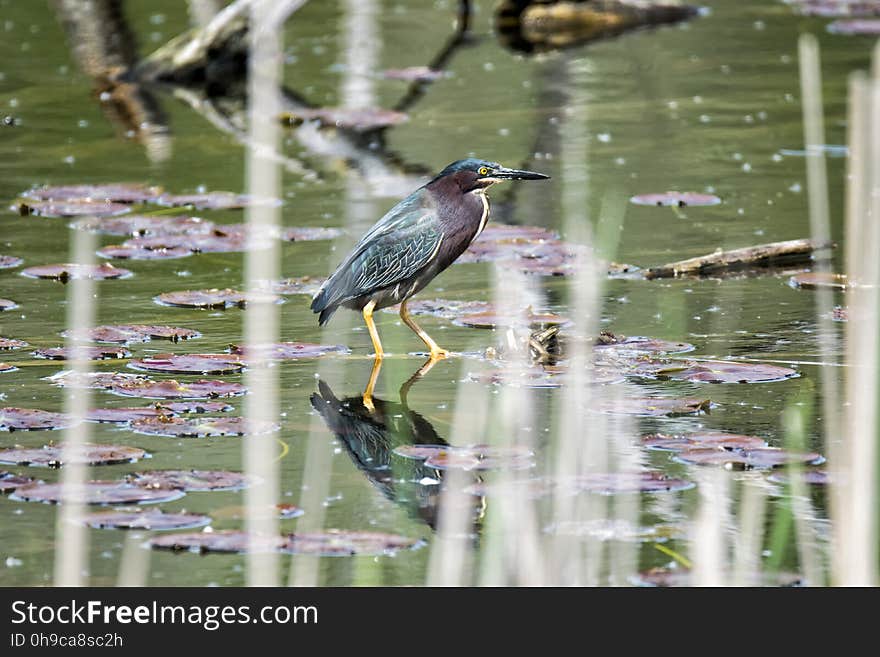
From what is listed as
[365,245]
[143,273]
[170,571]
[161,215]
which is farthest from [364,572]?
[161,215]

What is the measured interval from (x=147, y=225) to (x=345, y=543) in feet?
17.2

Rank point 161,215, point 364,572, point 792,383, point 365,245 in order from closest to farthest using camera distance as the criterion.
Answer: point 364,572 < point 792,383 < point 365,245 < point 161,215

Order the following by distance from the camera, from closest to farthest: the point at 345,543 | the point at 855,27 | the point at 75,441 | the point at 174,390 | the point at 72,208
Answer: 1. the point at 345,543
2. the point at 75,441
3. the point at 174,390
4. the point at 72,208
5. the point at 855,27

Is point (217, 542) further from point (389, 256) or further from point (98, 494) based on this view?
point (389, 256)

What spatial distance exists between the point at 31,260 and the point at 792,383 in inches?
174

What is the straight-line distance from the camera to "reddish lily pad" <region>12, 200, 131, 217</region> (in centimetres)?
1039

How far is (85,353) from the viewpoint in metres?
7.53

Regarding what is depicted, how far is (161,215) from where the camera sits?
10.4m

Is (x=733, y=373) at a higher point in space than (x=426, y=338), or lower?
lower

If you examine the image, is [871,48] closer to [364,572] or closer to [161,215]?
[161,215]

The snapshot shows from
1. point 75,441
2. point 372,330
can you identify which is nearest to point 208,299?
point 372,330

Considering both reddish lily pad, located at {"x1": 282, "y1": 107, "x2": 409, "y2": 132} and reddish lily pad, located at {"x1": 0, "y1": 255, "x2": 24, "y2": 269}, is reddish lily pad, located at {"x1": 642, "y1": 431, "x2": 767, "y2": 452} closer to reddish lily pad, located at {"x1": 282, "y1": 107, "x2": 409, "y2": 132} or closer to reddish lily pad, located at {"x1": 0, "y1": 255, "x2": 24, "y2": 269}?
reddish lily pad, located at {"x1": 0, "y1": 255, "x2": 24, "y2": 269}

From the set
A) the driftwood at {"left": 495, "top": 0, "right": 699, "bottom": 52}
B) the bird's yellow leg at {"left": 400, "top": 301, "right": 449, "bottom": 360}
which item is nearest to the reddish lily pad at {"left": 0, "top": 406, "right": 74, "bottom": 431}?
the bird's yellow leg at {"left": 400, "top": 301, "right": 449, "bottom": 360}

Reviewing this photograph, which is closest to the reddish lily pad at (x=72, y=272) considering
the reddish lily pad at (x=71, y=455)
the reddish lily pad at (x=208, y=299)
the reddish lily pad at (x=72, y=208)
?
the reddish lily pad at (x=208, y=299)
